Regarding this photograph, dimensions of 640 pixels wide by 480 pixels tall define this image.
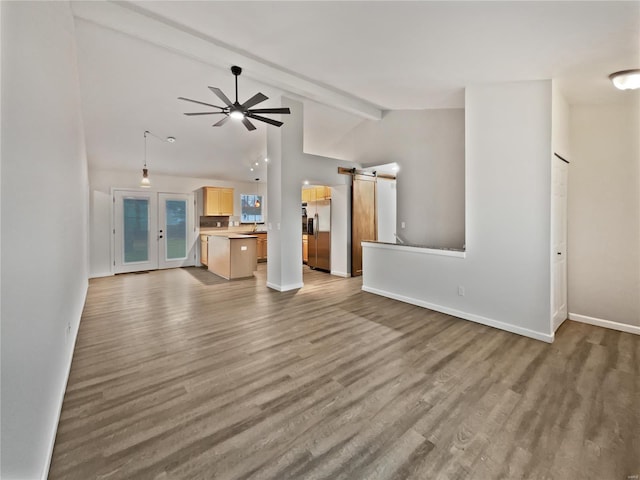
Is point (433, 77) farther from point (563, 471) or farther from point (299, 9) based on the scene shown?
point (563, 471)

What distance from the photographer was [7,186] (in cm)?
107

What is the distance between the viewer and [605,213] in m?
3.38

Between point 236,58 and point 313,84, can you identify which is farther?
point 313,84

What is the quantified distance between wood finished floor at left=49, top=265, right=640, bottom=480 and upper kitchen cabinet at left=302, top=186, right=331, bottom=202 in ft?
12.3

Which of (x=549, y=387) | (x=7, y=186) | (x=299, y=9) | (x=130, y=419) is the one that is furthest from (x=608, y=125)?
(x=130, y=419)

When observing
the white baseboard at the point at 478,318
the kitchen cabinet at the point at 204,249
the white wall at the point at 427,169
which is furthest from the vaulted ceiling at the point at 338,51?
the kitchen cabinet at the point at 204,249

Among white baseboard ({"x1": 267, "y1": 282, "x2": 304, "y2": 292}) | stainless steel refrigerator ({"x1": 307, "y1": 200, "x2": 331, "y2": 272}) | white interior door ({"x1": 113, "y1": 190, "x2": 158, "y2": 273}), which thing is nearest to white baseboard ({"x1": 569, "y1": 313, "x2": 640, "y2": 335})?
white baseboard ({"x1": 267, "y1": 282, "x2": 304, "y2": 292})

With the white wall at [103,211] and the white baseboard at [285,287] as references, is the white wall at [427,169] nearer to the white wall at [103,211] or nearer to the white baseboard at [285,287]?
the white baseboard at [285,287]

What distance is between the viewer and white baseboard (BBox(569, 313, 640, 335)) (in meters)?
3.21

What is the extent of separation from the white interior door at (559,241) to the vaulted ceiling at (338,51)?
3.01ft

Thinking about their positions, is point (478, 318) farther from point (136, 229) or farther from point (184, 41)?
point (136, 229)

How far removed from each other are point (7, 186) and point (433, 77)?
159 inches

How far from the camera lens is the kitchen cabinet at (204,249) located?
7.61 m

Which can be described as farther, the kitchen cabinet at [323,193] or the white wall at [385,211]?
the white wall at [385,211]
